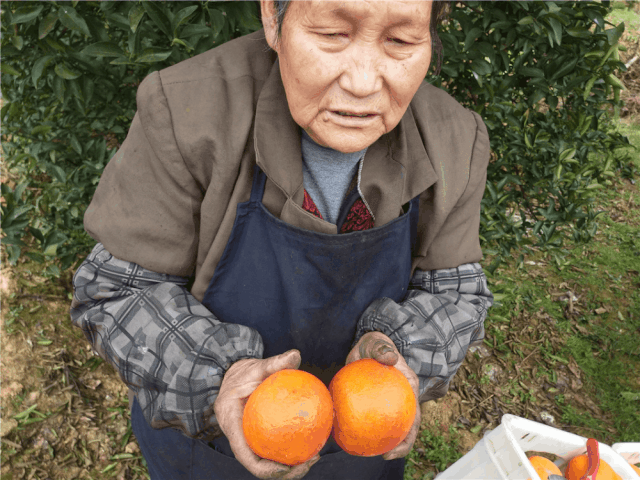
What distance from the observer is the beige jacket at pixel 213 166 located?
4.03 ft

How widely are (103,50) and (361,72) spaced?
1139 millimetres

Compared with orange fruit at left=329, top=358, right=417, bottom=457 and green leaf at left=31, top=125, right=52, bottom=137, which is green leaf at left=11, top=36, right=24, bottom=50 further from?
orange fruit at left=329, top=358, right=417, bottom=457

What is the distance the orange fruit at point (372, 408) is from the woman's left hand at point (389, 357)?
0.03 m

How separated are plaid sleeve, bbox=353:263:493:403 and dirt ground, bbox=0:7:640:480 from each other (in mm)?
1688

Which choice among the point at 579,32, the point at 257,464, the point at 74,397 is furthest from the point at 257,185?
the point at 74,397

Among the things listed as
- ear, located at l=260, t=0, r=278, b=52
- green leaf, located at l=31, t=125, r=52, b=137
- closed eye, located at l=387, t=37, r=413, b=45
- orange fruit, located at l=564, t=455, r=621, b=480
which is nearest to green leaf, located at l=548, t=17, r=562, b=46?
closed eye, located at l=387, t=37, r=413, b=45

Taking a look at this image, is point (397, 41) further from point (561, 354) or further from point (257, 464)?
point (561, 354)

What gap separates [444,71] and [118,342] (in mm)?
1826

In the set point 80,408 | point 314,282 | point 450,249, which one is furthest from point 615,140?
point 80,408

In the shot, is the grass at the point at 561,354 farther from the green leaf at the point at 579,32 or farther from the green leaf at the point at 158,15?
the green leaf at the point at 158,15

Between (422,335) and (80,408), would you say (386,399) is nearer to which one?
(422,335)

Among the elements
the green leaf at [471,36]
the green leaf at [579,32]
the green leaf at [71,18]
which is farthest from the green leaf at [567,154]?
the green leaf at [71,18]

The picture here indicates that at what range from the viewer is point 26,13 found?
61.2 inches

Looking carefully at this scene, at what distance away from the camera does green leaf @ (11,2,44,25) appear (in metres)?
1.54
